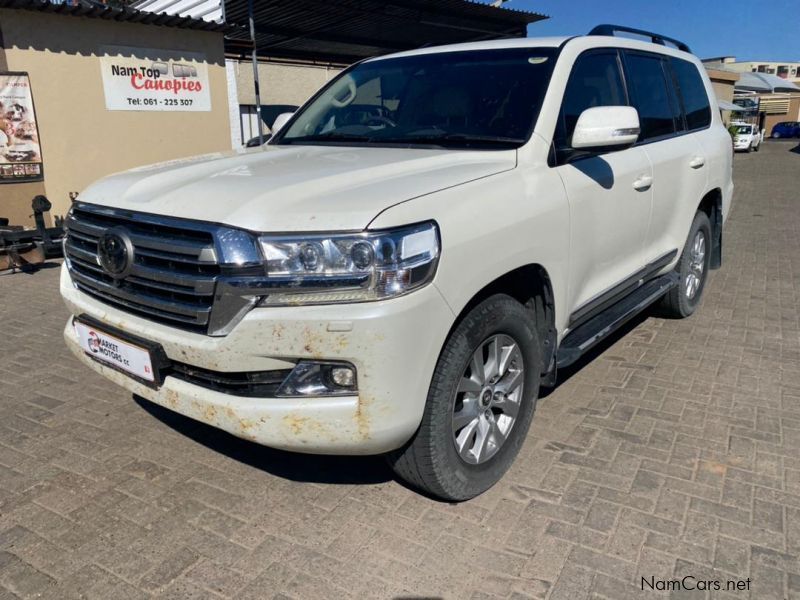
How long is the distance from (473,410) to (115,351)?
5.00 ft

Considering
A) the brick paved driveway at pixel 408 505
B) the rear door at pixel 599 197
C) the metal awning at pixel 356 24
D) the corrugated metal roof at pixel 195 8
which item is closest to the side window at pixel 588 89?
the rear door at pixel 599 197

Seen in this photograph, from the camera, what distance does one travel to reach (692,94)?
16.3 feet

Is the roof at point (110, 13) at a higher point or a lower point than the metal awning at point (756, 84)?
lower

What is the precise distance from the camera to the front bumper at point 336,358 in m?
Result: 2.11

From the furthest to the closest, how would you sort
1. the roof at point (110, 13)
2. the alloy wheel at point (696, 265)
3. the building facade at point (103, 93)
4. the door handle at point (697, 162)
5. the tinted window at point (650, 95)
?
the building facade at point (103, 93) → the roof at point (110, 13) → the alloy wheel at point (696, 265) → the door handle at point (697, 162) → the tinted window at point (650, 95)

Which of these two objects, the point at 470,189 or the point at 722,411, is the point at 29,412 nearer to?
the point at 470,189

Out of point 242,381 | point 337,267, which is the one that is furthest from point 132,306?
point 337,267

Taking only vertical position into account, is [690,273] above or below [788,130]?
below

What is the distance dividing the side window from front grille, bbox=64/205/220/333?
178cm

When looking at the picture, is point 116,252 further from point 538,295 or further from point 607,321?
point 607,321

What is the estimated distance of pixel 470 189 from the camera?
250cm

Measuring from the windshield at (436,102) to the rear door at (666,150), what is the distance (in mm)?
1059

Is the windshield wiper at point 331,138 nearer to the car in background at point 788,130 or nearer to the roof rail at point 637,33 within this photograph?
the roof rail at point 637,33

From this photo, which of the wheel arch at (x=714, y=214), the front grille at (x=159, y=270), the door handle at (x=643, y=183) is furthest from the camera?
the wheel arch at (x=714, y=214)
